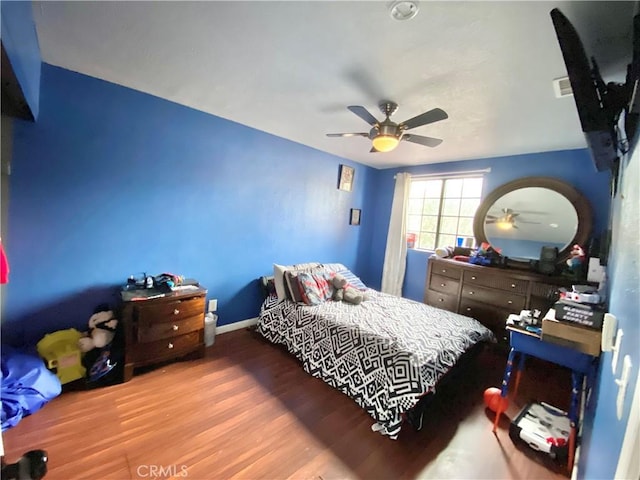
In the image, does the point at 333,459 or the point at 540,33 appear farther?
the point at 333,459

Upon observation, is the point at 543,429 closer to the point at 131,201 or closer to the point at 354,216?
the point at 354,216

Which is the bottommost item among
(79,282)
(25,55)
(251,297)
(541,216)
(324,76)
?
(251,297)

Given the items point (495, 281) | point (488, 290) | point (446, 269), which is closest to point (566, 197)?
point (495, 281)

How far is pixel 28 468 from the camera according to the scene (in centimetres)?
79

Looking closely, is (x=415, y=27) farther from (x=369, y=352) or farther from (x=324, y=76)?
(x=369, y=352)

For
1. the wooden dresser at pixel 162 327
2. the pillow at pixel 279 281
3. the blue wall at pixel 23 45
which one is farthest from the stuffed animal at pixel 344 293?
the blue wall at pixel 23 45

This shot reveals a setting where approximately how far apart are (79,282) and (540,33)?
11.2 feet

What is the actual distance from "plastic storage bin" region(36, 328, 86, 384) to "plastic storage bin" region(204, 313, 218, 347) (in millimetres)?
913

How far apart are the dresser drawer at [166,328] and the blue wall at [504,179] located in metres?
3.04

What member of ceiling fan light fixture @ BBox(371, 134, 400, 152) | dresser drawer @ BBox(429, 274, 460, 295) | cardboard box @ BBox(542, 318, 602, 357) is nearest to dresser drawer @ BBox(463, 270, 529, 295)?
dresser drawer @ BBox(429, 274, 460, 295)

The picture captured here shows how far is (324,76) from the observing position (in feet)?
6.05

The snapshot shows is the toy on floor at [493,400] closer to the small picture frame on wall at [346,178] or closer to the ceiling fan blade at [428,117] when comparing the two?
the ceiling fan blade at [428,117]

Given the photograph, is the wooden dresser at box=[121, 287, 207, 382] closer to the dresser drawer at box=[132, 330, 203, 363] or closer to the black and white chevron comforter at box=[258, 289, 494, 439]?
the dresser drawer at box=[132, 330, 203, 363]

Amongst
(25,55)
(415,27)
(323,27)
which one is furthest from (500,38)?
(25,55)
